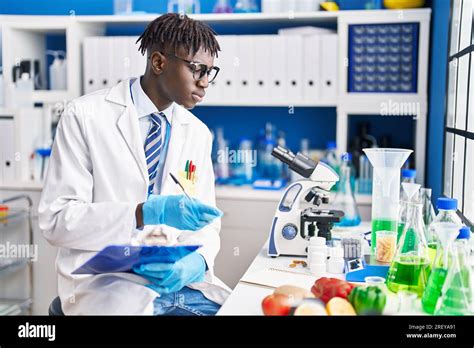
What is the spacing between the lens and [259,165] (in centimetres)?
233

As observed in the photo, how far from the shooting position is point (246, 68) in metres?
2.22

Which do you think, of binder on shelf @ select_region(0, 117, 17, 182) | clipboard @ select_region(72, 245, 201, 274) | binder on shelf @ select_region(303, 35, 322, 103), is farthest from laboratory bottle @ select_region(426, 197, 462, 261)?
binder on shelf @ select_region(0, 117, 17, 182)

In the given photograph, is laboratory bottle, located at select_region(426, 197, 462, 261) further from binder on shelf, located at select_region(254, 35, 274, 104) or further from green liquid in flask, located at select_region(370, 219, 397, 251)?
binder on shelf, located at select_region(254, 35, 274, 104)

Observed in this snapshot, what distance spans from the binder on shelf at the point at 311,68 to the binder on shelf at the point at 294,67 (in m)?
0.02

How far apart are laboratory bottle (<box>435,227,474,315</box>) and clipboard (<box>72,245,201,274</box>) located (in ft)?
1.30

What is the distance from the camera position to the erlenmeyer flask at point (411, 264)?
3.38 ft

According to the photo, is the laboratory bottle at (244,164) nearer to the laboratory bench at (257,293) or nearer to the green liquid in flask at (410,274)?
the laboratory bench at (257,293)

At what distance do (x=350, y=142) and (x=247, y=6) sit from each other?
675mm

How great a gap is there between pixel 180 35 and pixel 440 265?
72 centimetres

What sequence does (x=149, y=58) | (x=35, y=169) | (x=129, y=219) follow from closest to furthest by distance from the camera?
(x=129, y=219) < (x=149, y=58) < (x=35, y=169)

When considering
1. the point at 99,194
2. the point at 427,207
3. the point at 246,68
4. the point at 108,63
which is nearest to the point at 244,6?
the point at 246,68

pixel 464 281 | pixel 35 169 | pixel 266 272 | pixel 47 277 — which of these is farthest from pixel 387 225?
pixel 35 169

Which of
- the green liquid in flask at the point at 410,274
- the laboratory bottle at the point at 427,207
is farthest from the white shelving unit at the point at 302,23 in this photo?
the green liquid in flask at the point at 410,274
